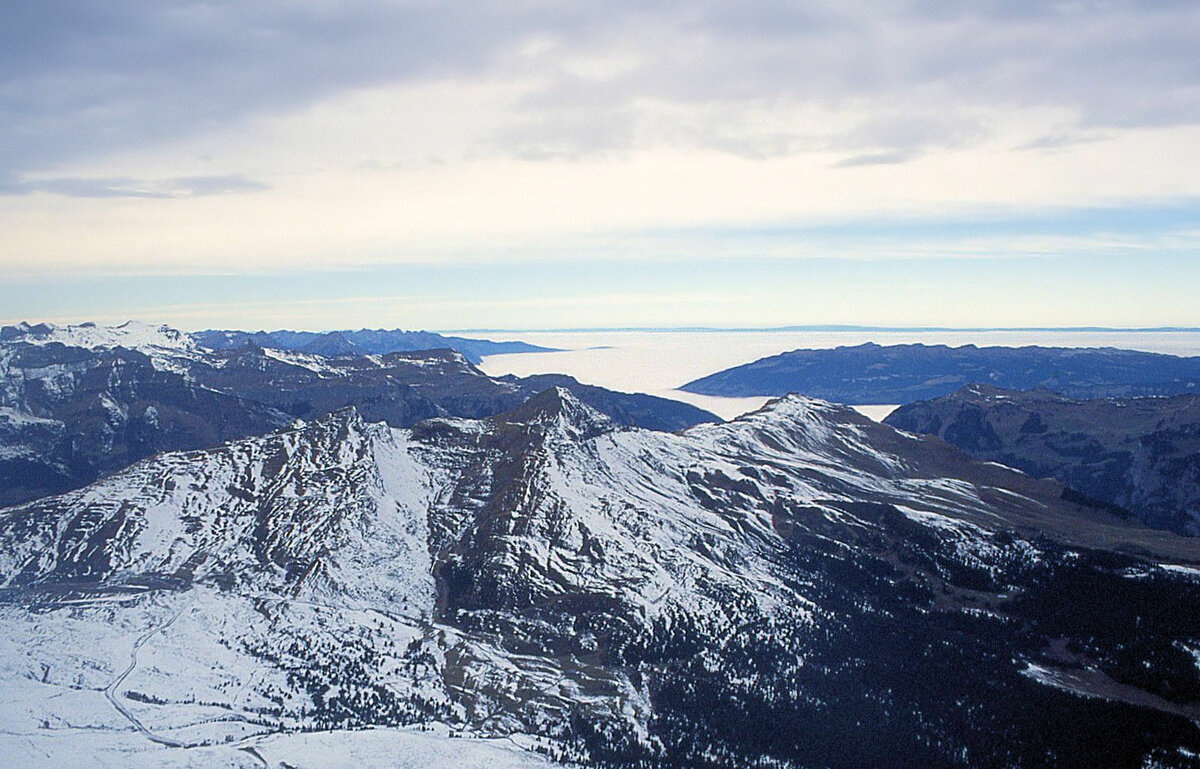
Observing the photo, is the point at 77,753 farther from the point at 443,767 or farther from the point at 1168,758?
the point at 1168,758

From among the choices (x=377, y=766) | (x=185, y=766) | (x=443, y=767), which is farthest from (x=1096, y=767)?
(x=185, y=766)

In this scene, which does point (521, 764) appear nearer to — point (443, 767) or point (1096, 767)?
point (443, 767)

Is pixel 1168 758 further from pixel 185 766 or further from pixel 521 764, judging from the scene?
pixel 185 766

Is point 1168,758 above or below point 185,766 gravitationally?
above

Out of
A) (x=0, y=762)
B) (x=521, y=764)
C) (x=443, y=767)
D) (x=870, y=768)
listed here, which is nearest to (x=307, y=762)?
(x=443, y=767)

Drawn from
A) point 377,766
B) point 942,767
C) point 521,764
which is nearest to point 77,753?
point 377,766

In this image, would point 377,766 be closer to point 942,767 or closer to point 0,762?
point 0,762
